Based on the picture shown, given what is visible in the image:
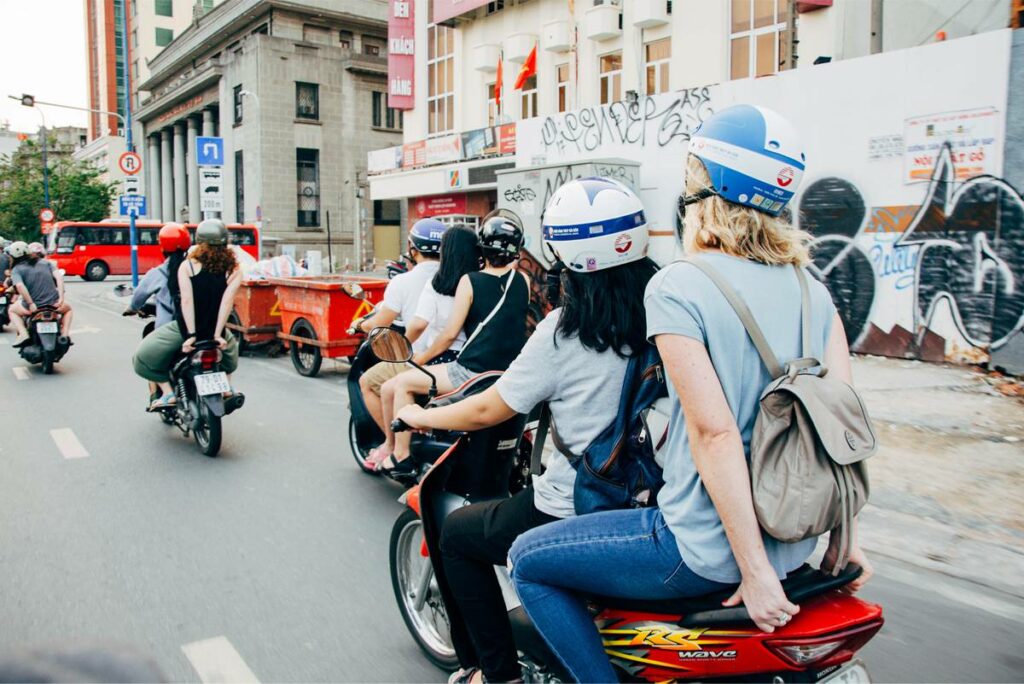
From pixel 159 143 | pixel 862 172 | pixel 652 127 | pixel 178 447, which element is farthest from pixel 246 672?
pixel 159 143

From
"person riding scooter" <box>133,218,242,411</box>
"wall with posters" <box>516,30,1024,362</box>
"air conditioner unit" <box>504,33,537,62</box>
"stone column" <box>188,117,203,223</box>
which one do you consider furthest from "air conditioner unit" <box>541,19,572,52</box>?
"stone column" <box>188,117,203,223</box>

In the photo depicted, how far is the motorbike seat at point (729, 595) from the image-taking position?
6.48ft

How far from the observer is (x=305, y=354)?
1091cm

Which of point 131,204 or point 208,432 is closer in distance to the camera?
point 208,432

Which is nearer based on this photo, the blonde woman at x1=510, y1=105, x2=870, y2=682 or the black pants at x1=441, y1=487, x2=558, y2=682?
the blonde woman at x1=510, y1=105, x2=870, y2=682

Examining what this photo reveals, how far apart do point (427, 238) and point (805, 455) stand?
4.44 metres

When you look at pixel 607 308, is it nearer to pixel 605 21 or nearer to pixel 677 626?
pixel 677 626

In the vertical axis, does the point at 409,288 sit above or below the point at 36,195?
below

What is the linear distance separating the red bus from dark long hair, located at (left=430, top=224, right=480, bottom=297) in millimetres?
34944

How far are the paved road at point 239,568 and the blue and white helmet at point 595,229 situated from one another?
1.45 m

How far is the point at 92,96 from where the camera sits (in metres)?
92.9

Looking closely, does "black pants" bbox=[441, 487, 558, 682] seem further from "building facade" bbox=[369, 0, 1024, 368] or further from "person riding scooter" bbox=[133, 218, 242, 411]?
"person riding scooter" bbox=[133, 218, 242, 411]

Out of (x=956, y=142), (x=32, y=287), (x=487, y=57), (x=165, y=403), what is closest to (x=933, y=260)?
(x=956, y=142)

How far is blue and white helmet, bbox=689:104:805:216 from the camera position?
77.7 inches
